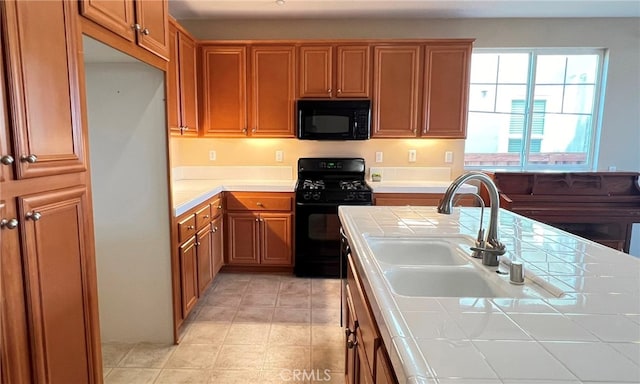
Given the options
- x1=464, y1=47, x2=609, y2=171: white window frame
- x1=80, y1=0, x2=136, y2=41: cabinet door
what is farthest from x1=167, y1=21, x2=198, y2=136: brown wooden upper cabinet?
x1=464, y1=47, x2=609, y2=171: white window frame

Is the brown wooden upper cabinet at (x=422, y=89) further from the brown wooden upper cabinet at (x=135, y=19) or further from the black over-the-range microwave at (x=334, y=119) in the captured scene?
the brown wooden upper cabinet at (x=135, y=19)

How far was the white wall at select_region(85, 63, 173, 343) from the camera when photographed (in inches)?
80.6

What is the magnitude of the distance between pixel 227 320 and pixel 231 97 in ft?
6.73

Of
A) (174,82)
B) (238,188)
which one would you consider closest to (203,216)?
(238,188)

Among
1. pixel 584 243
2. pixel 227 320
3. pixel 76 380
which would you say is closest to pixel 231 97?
pixel 227 320

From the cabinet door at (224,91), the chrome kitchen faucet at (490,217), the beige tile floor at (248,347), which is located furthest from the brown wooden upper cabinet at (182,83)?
the chrome kitchen faucet at (490,217)

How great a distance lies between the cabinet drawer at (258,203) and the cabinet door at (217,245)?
0.19 m

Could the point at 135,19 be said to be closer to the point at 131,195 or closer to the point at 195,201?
the point at 131,195

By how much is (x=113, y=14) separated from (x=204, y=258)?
5.83ft

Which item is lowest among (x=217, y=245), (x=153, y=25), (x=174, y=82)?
(x=217, y=245)

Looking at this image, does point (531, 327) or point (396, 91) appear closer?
point (531, 327)

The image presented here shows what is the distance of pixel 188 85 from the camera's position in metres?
3.24

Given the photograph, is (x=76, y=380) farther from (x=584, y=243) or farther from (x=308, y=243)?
(x=308, y=243)

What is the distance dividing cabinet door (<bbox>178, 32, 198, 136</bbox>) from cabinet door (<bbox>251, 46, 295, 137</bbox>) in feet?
1.74
